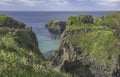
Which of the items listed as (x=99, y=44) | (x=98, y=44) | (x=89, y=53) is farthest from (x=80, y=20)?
(x=89, y=53)

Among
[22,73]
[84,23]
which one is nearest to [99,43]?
[84,23]

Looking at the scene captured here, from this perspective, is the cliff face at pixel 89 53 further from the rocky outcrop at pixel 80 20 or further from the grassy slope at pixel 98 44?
the rocky outcrop at pixel 80 20

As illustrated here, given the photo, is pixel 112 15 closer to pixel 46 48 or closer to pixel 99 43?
pixel 46 48

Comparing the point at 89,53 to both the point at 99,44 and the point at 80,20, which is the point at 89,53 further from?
the point at 80,20

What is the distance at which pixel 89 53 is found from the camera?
103m

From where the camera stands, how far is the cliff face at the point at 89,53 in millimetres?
91750

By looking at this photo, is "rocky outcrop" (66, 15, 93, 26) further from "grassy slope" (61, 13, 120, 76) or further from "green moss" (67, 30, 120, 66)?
"green moss" (67, 30, 120, 66)

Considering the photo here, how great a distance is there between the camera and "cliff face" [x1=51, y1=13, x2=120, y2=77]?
91750 mm

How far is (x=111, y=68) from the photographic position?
9094cm

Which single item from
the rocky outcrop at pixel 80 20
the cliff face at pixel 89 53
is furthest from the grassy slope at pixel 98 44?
the rocky outcrop at pixel 80 20

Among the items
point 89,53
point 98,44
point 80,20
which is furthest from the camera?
point 80,20

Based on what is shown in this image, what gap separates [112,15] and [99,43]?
8045 centimetres

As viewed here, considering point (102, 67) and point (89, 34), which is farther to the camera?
point (89, 34)

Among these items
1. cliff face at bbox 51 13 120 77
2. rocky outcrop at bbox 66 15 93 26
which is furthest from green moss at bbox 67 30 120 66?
rocky outcrop at bbox 66 15 93 26
